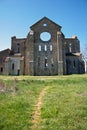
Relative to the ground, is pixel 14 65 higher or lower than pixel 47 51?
lower

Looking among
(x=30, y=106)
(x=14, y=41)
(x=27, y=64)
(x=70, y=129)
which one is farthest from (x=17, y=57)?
(x=70, y=129)

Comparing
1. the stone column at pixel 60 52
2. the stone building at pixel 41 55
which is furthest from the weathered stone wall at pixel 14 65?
the stone column at pixel 60 52

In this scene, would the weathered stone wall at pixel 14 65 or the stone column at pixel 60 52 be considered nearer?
the stone column at pixel 60 52

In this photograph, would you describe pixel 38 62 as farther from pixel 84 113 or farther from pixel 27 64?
pixel 84 113

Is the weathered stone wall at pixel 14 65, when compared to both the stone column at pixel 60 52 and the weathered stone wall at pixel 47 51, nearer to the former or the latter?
the weathered stone wall at pixel 47 51

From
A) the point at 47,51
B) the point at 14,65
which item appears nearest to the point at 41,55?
the point at 47,51

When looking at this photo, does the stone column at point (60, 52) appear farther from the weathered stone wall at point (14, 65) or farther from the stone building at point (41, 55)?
the weathered stone wall at point (14, 65)

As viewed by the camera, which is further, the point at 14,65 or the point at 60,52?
the point at 14,65

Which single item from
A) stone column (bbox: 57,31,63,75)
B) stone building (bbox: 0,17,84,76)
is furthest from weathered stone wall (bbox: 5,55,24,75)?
stone column (bbox: 57,31,63,75)

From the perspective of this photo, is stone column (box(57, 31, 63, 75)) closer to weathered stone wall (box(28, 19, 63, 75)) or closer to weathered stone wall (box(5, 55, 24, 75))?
weathered stone wall (box(28, 19, 63, 75))

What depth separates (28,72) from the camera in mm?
48344

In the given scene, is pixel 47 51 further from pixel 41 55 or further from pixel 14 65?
pixel 14 65

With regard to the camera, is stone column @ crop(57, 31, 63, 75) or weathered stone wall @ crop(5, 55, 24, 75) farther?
weathered stone wall @ crop(5, 55, 24, 75)

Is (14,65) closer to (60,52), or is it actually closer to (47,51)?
(47,51)
